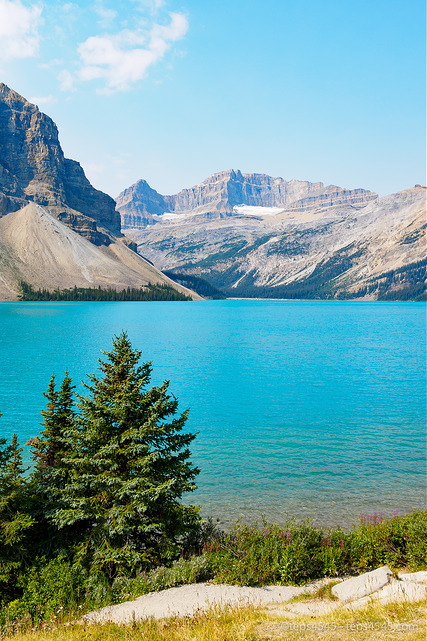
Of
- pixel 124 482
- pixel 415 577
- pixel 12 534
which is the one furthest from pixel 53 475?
pixel 415 577

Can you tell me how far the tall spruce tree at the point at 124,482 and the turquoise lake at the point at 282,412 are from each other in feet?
25.2

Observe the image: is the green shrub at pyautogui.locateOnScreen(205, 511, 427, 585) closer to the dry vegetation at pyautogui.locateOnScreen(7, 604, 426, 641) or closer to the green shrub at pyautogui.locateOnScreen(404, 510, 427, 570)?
the green shrub at pyautogui.locateOnScreen(404, 510, 427, 570)

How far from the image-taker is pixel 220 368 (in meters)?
73.8

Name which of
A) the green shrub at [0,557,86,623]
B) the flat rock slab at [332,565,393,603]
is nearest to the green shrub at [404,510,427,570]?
the flat rock slab at [332,565,393,603]

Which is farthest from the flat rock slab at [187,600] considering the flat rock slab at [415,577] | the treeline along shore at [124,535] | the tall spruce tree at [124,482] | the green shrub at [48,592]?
the flat rock slab at [415,577]

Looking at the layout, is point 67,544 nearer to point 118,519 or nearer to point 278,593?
point 118,519

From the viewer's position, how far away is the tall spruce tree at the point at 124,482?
15.5 m

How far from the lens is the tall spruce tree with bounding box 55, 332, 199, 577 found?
610 inches

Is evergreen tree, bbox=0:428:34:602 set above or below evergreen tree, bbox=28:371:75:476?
below

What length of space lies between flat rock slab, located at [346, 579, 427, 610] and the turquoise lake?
403 inches

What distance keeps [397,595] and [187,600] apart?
6472 mm

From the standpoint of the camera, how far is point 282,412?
157ft

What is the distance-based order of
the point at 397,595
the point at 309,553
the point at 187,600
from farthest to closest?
the point at 309,553 → the point at 187,600 → the point at 397,595

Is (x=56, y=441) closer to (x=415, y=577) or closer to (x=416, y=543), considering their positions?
(x=415, y=577)
